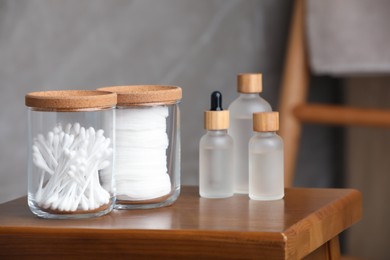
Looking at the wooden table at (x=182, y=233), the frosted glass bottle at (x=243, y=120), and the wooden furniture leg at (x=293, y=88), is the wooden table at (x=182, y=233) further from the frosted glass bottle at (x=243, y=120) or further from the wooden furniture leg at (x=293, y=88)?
the wooden furniture leg at (x=293, y=88)

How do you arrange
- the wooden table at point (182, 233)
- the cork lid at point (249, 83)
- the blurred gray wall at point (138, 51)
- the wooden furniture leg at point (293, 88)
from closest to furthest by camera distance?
1. the wooden table at point (182, 233)
2. the cork lid at point (249, 83)
3. the blurred gray wall at point (138, 51)
4. the wooden furniture leg at point (293, 88)

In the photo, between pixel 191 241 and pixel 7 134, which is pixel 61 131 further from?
pixel 7 134

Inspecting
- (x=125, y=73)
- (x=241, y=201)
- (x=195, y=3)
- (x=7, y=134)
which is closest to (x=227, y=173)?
(x=241, y=201)

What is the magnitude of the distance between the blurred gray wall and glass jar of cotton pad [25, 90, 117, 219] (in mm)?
404

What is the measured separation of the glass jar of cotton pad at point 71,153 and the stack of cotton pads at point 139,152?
0.03 meters

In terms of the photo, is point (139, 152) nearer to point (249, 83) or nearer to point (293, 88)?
point (249, 83)

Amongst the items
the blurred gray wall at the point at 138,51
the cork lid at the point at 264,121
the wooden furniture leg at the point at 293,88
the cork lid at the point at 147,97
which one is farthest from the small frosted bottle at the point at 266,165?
the wooden furniture leg at the point at 293,88

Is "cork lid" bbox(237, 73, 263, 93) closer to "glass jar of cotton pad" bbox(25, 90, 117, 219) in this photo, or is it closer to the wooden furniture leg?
"glass jar of cotton pad" bbox(25, 90, 117, 219)

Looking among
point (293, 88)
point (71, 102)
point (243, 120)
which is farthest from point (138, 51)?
point (71, 102)

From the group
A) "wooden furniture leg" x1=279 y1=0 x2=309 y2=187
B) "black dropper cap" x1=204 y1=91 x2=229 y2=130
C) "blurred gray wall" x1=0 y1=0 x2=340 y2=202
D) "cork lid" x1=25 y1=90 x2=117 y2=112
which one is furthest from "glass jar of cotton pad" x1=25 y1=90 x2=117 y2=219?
"wooden furniture leg" x1=279 y1=0 x2=309 y2=187

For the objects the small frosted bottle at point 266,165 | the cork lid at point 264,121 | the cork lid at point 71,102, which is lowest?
the small frosted bottle at point 266,165

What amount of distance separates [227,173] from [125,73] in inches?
22.5

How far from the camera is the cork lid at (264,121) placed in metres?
0.93

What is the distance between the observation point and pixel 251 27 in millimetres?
1821
